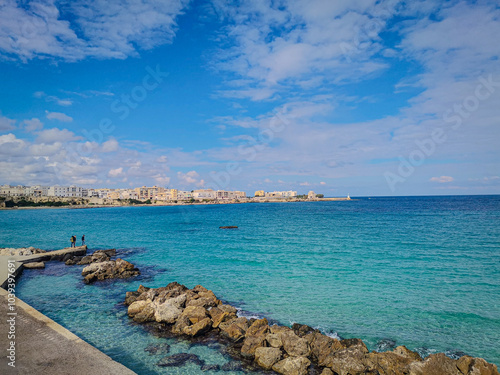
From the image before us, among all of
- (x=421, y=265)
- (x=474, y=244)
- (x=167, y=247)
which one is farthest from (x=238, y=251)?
(x=474, y=244)

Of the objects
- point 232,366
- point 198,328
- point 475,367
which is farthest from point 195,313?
point 475,367

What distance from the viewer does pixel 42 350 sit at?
795cm

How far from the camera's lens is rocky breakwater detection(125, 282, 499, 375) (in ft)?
27.1

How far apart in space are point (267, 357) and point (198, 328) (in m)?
3.13

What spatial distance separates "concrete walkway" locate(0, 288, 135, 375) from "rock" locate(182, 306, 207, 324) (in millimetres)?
4309

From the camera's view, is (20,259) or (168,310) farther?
(20,259)

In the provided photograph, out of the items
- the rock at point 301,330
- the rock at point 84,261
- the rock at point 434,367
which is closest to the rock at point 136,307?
the rock at point 301,330

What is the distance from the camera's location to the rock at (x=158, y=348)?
997cm

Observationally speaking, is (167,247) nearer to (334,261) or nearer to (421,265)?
(334,261)

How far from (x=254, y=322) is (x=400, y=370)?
16.3ft

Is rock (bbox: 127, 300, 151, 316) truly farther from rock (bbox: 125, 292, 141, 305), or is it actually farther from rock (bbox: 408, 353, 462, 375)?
rock (bbox: 408, 353, 462, 375)

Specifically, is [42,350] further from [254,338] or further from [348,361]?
[348,361]

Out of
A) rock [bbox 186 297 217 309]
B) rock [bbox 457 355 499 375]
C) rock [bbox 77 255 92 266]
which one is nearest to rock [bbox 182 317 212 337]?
rock [bbox 186 297 217 309]

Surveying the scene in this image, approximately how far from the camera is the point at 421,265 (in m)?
22.3
